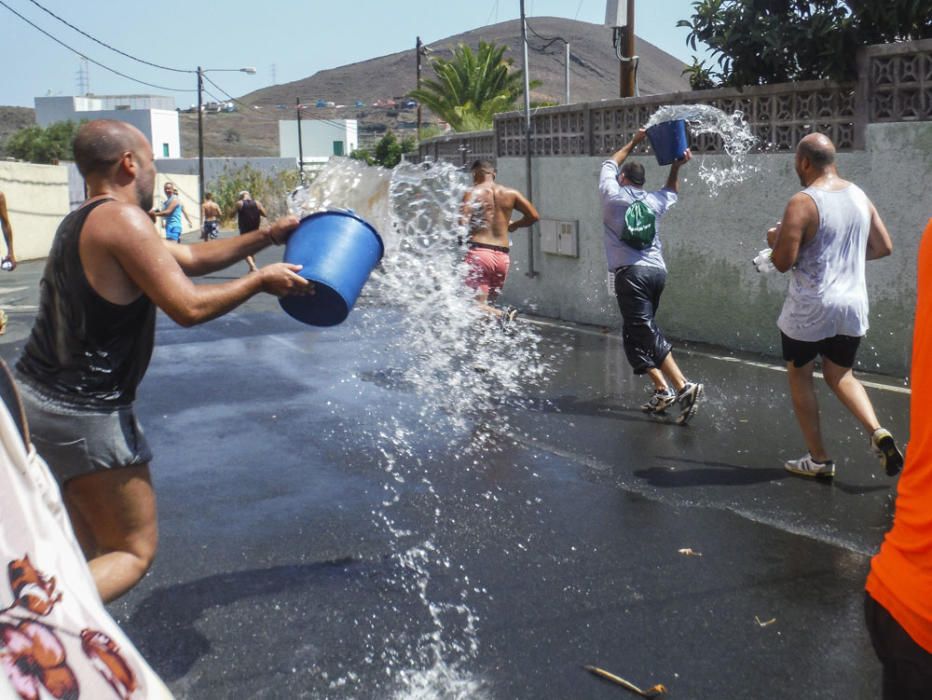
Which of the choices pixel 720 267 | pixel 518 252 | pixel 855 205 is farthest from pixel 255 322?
pixel 855 205

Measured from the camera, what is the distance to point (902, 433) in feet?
22.6

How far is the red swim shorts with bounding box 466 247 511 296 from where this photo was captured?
969 cm

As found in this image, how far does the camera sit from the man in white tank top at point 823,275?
5.82m

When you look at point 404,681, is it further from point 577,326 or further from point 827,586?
point 577,326

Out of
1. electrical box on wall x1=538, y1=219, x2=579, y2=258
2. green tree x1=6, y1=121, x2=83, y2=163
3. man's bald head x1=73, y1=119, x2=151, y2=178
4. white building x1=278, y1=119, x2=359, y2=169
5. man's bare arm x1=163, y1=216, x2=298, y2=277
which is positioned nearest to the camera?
man's bald head x1=73, y1=119, x2=151, y2=178

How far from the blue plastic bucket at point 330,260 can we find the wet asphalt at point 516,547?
120cm

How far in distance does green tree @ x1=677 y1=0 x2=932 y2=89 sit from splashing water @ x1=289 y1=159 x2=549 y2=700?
115 inches

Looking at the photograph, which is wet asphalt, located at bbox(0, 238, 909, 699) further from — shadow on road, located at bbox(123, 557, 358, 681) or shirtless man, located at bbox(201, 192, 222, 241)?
shirtless man, located at bbox(201, 192, 222, 241)

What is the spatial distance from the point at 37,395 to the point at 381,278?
1347cm


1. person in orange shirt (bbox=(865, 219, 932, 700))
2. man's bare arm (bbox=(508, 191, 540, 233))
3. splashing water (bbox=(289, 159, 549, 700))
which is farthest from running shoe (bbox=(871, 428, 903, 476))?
man's bare arm (bbox=(508, 191, 540, 233))

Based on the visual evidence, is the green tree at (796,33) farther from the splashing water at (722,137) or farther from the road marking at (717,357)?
the road marking at (717,357)

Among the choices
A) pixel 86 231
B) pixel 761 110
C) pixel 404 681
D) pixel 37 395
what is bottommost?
pixel 404 681

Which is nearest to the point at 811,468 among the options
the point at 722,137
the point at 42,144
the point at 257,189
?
the point at 722,137

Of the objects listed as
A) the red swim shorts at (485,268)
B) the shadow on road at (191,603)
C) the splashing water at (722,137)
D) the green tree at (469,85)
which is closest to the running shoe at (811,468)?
the shadow on road at (191,603)
